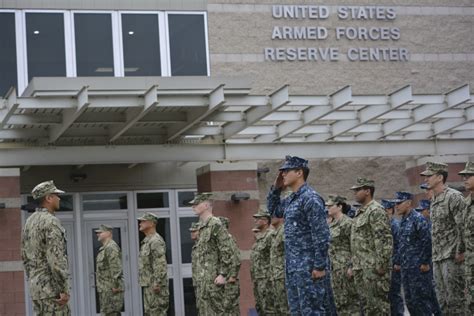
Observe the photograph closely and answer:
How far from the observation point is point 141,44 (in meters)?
20.8

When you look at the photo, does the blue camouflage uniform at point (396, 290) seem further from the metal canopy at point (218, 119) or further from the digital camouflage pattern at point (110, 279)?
the digital camouflage pattern at point (110, 279)

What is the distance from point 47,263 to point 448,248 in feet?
16.1

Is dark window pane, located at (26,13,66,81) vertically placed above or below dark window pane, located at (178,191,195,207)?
above

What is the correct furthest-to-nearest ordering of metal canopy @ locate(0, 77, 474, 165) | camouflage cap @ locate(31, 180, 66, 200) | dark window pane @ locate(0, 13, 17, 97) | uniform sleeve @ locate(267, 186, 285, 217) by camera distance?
dark window pane @ locate(0, 13, 17, 97) < metal canopy @ locate(0, 77, 474, 165) < uniform sleeve @ locate(267, 186, 285, 217) < camouflage cap @ locate(31, 180, 66, 200)

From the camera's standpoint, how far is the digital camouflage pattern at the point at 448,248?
11.2 metres

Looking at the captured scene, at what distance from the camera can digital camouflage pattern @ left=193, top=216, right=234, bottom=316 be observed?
12.5 m

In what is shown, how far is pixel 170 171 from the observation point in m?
20.8

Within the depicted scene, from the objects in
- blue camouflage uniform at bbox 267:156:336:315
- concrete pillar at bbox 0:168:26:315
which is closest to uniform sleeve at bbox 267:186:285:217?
blue camouflage uniform at bbox 267:156:336:315

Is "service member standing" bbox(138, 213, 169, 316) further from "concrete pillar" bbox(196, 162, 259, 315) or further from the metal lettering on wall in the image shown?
the metal lettering on wall

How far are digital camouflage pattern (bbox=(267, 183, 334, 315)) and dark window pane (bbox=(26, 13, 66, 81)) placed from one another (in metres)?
11.1

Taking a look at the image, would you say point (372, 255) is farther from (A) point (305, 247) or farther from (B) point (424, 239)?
(A) point (305, 247)

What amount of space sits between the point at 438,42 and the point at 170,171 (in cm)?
773

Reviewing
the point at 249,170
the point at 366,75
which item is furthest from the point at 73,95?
the point at 366,75

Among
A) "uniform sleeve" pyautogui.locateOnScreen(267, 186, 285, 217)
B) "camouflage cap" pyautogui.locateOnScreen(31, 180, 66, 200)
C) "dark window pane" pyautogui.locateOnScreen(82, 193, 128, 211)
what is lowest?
"uniform sleeve" pyautogui.locateOnScreen(267, 186, 285, 217)
